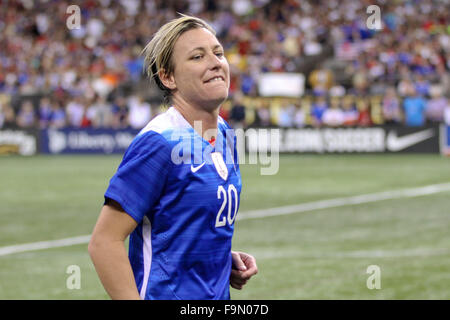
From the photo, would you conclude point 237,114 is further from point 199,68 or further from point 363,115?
point 199,68

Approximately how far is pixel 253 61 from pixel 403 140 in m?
7.44

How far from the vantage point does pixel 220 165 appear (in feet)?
10.7

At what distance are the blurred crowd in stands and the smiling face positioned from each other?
2251 cm

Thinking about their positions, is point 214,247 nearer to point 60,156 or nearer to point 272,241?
point 272,241

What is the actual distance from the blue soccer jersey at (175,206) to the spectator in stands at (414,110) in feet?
74.6

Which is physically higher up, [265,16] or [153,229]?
[265,16]

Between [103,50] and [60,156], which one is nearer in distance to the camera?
[60,156]

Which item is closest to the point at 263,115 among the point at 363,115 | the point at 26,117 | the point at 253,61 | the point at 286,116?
the point at 286,116

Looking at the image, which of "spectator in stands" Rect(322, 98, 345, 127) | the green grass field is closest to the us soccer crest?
the green grass field

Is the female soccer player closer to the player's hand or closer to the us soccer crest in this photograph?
the us soccer crest

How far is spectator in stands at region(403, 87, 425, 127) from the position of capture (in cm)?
2517

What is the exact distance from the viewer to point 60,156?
91.5 feet

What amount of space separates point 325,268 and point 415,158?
52.1 feet

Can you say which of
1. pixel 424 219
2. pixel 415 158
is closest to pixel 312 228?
pixel 424 219
